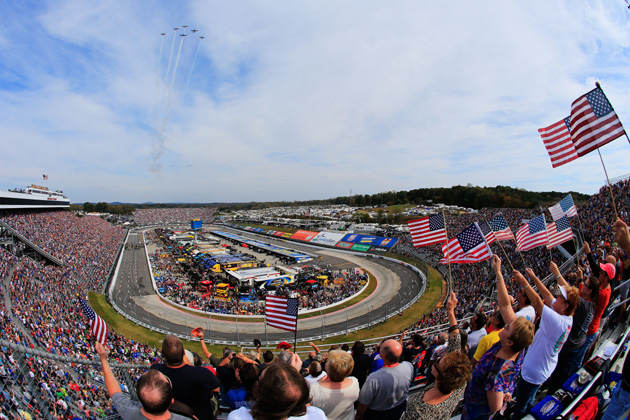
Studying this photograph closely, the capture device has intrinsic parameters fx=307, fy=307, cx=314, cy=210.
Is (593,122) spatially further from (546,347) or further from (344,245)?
(344,245)

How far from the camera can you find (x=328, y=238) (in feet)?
219

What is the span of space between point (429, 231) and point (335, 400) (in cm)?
1150

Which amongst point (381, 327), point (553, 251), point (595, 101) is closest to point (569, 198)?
point (595, 101)

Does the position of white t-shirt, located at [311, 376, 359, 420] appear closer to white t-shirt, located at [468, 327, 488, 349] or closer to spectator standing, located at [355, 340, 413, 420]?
spectator standing, located at [355, 340, 413, 420]

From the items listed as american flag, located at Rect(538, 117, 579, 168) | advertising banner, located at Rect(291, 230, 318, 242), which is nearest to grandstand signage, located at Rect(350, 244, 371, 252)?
advertising banner, located at Rect(291, 230, 318, 242)

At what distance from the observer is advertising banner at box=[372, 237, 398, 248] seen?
55.3m

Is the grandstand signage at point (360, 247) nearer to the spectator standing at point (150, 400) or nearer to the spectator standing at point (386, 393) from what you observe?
the spectator standing at point (386, 393)

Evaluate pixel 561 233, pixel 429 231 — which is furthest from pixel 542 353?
pixel 561 233

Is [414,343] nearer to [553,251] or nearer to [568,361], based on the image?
[568,361]

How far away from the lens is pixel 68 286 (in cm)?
2636

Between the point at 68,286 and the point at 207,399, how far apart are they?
30.5 meters

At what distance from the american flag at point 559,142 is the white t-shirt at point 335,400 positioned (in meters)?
12.9

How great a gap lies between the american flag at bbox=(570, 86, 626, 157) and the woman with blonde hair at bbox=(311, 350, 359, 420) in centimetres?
1091

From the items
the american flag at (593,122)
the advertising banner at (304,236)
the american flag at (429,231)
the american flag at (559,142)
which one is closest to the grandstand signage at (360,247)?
the advertising banner at (304,236)
